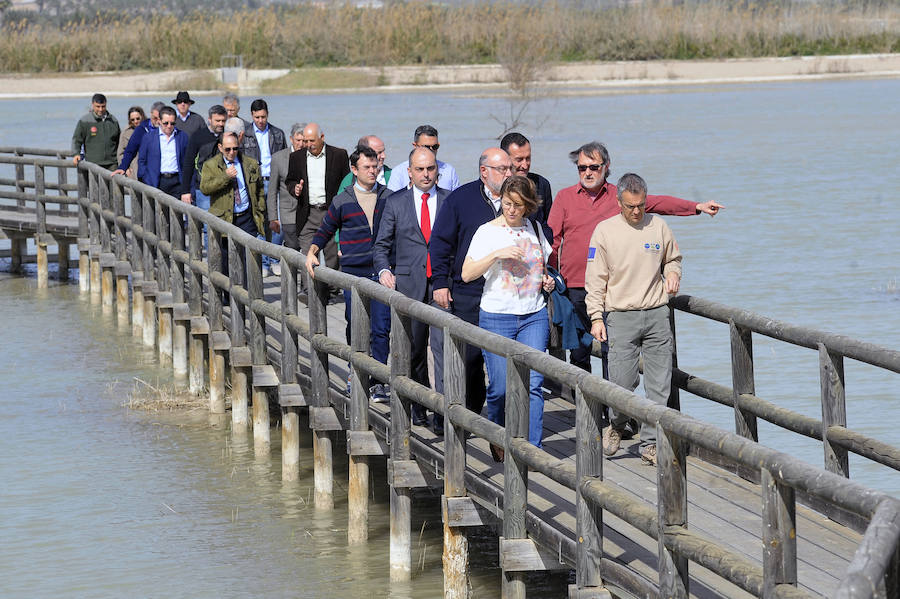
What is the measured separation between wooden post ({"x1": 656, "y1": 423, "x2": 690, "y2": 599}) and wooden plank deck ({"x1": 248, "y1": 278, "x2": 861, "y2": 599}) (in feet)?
1.42

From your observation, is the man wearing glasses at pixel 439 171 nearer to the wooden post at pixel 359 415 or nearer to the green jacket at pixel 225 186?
the wooden post at pixel 359 415


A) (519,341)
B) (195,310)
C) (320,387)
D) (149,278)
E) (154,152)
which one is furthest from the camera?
(154,152)

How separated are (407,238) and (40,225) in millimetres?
12031

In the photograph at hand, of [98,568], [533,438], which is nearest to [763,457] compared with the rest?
[533,438]

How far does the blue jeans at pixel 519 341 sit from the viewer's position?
7.34m

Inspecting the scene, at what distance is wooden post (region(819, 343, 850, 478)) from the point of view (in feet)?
22.5

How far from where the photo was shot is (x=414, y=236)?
8555mm

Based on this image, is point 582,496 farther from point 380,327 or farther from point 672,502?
point 380,327

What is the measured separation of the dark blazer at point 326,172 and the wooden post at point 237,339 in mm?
965

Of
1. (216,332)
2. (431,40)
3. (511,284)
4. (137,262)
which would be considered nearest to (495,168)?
(511,284)

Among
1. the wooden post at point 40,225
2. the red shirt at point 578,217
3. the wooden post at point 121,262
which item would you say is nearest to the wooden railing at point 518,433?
the red shirt at point 578,217

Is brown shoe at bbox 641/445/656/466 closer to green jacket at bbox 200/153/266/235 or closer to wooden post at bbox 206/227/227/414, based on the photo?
wooden post at bbox 206/227/227/414

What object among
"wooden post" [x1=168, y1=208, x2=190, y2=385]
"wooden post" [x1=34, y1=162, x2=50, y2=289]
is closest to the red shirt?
"wooden post" [x1=168, y1=208, x2=190, y2=385]

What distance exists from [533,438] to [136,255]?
8.96m
